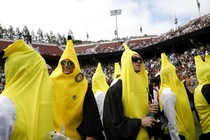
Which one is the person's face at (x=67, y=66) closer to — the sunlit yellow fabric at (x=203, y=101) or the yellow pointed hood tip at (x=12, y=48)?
the yellow pointed hood tip at (x=12, y=48)

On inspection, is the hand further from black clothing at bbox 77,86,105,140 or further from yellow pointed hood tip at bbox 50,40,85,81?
yellow pointed hood tip at bbox 50,40,85,81

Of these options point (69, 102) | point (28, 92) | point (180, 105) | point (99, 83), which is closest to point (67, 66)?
point (69, 102)

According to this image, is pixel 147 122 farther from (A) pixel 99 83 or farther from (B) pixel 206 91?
(A) pixel 99 83

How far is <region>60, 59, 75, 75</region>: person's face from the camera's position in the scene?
361cm

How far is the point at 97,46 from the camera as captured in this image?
59812mm

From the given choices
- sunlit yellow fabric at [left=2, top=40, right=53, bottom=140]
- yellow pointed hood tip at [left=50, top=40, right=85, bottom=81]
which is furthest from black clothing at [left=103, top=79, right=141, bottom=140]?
sunlit yellow fabric at [left=2, top=40, right=53, bottom=140]

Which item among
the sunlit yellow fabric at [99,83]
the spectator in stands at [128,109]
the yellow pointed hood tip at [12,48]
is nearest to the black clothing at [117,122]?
the spectator in stands at [128,109]

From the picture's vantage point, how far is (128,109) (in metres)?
3.48

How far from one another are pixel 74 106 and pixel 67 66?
54 cm

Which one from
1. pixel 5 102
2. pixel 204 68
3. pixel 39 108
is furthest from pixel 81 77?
pixel 204 68

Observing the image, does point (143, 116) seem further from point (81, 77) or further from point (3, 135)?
point (3, 135)

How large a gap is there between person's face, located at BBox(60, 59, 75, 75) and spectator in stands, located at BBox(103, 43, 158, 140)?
A: 0.59 m

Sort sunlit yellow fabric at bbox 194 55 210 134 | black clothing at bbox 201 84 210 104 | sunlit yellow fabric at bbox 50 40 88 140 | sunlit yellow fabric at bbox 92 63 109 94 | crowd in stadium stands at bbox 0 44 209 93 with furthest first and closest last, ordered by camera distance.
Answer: crowd in stadium stands at bbox 0 44 209 93 < sunlit yellow fabric at bbox 92 63 109 94 < sunlit yellow fabric at bbox 194 55 210 134 < black clothing at bbox 201 84 210 104 < sunlit yellow fabric at bbox 50 40 88 140

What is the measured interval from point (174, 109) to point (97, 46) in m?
55.7
